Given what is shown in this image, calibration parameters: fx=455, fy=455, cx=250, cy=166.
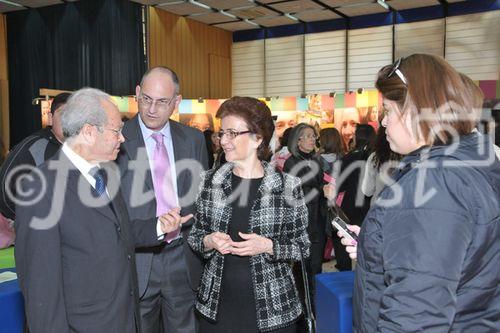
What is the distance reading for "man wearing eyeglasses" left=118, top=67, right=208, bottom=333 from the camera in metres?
2.37

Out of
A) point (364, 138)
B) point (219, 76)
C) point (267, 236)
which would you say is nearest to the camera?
point (267, 236)

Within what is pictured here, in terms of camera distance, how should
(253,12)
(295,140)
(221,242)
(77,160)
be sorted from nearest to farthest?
1. (77,160)
2. (221,242)
3. (295,140)
4. (253,12)

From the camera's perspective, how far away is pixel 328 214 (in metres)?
4.49

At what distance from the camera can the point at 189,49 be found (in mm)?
12516

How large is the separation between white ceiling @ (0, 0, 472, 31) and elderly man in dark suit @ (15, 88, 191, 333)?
31.7 ft

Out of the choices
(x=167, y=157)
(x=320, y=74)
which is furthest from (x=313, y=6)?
(x=167, y=157)

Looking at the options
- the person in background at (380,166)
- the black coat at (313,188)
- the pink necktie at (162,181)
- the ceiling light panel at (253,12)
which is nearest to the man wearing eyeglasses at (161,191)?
the pink necktie at (162,181)

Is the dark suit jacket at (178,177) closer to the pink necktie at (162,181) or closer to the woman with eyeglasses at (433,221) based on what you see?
the pink necktie at (162,181)

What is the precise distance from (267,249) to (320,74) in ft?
36.7

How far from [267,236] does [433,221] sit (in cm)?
111

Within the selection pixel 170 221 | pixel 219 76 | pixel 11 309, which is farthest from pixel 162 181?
pixel 219 76

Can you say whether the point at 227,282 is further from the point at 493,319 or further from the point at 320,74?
the point at 320,74

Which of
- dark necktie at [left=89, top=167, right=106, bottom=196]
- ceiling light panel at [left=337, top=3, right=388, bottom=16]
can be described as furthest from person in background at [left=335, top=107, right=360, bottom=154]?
dark necktie at [left=89, top=167, right=106, bottom=196]

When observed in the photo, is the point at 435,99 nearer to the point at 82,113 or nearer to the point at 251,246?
the point at 251,246
